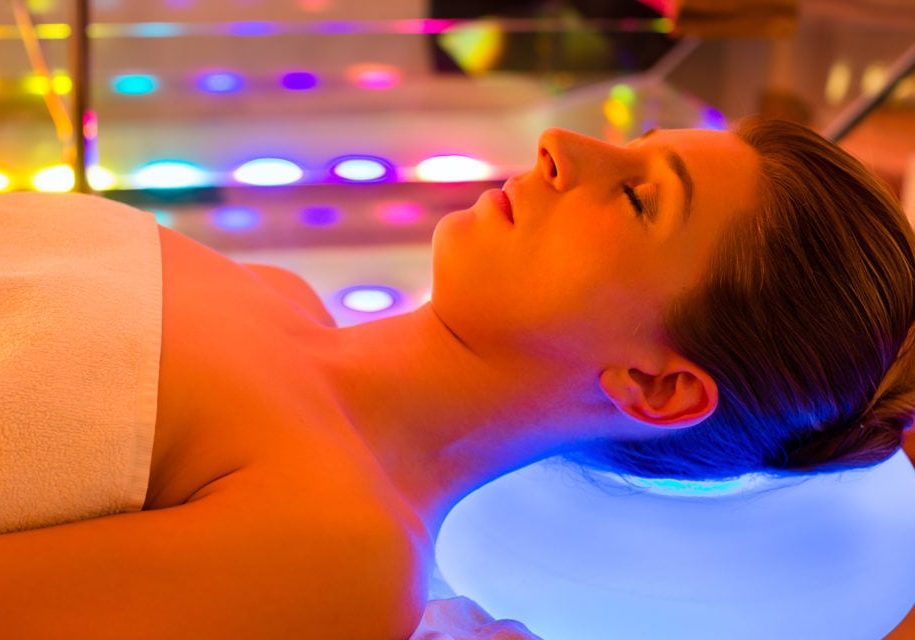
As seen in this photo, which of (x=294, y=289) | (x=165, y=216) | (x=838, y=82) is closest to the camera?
(x=294, y=289)

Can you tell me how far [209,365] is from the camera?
40.6 inches

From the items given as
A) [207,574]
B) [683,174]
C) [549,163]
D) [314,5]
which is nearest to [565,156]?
[549,163]

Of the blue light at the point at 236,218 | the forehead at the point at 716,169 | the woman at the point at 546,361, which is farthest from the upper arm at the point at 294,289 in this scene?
the blue light at the point at 236,218

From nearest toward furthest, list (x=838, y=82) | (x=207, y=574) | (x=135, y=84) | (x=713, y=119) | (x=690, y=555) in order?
1. (x=207, y=574)
2. (x=690, y=555)
3. (x=135, y=84)
4. (x=713, y=119)
5. (x=838, y=82)

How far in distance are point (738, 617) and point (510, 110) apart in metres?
1.81

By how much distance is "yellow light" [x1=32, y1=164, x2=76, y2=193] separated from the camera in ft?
7.09

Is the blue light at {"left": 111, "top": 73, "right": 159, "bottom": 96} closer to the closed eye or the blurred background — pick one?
the blurred background

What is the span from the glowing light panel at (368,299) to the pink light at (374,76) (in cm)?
88

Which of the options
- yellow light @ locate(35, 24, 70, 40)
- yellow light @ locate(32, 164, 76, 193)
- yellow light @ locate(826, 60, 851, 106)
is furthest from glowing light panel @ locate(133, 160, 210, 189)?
yellow light @ locate(826, 60, 851, 106)

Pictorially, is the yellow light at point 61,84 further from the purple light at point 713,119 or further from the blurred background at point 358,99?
the purple light at point 713,119

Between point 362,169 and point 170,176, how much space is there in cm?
44

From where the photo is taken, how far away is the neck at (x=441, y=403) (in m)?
1.17

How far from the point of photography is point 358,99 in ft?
8.85

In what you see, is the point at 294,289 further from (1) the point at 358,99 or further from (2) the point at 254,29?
(2) the point at 254,29
